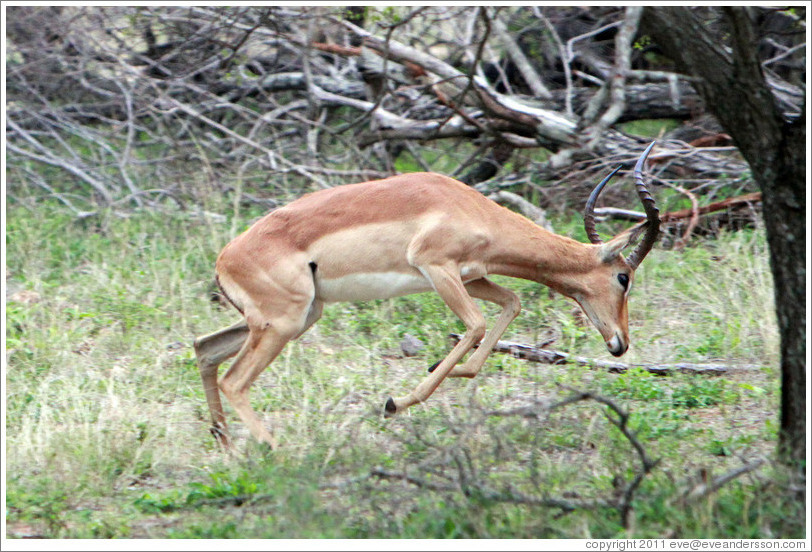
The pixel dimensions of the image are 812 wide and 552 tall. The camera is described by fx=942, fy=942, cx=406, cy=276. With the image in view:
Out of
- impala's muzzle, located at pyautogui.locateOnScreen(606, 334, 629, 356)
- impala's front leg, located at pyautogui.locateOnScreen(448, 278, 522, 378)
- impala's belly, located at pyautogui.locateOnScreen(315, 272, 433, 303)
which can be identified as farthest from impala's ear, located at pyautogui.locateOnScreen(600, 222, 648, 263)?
impala's belly, located at pyautogui.locateOnScreen(315, 272, 433, 303)

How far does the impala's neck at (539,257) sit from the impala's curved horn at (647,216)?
230 mm

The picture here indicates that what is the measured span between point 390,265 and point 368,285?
0.18m

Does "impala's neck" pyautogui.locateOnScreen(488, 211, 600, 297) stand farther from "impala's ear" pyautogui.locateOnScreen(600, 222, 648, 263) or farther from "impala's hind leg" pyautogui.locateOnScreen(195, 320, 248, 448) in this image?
"impala's hind leg" pyautogui.locateOnScreen(195, 320, 248, 448)

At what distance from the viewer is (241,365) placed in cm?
535

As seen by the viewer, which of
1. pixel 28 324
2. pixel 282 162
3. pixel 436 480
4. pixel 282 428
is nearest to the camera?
pixel 436 480

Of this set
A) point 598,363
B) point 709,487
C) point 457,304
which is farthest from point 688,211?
point 709,487

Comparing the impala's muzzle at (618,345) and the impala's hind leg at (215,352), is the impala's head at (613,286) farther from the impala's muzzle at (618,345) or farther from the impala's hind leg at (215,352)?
the impala's hind leg at (215,352)

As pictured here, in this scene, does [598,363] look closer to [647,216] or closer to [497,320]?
[497,320]

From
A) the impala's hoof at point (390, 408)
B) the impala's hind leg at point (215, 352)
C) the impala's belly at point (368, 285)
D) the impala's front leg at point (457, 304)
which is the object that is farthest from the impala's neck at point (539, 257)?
the impala's hind leg at point (215, 352)

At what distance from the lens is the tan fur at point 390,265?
5379mm

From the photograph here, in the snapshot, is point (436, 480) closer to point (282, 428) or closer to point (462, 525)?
point (462, 525)

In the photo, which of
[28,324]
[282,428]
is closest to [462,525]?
[282,428]

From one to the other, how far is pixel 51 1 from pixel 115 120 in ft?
6.27

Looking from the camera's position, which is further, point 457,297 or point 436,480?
point 457,297
